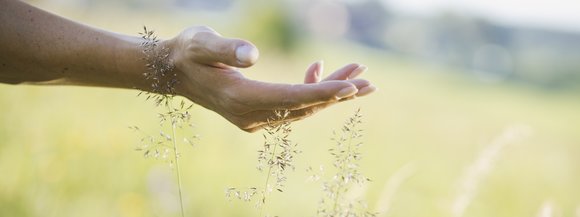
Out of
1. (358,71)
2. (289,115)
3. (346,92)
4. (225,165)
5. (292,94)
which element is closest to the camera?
(346,92)

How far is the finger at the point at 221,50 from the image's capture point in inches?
83.0

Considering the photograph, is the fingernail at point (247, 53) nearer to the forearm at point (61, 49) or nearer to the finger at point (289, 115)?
the finger at point (289, 115)

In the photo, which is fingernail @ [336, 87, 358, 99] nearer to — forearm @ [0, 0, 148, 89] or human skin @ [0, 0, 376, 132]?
human skin @ [0, 0, 376, 132]

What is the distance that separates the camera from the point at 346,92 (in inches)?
77.7

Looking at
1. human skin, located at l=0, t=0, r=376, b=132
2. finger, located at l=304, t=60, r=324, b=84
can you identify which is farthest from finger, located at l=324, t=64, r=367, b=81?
finger, located at l=304, t=60, r=324, b=84

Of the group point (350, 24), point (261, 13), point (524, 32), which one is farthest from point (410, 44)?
point (261, 13)

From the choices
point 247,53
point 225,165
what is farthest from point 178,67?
point 225,165

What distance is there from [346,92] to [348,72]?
0.42 metres

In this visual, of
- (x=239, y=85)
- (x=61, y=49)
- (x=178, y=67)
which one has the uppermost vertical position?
(x=61, y=49)

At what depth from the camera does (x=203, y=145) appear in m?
6.35

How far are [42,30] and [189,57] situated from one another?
0.67m

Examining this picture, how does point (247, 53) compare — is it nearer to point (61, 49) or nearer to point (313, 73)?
point (313, 73)

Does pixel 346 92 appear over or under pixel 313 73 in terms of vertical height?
under

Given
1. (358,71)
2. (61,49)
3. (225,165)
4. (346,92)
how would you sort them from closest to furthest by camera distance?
(346,92)
(358,71)
(61,49)
(225,165)
